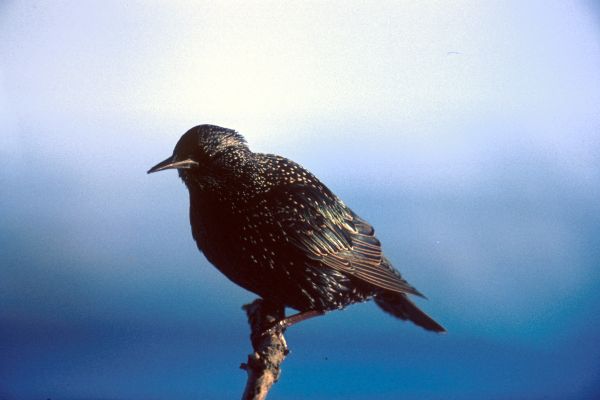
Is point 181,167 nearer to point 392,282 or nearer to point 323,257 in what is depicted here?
point 323,257

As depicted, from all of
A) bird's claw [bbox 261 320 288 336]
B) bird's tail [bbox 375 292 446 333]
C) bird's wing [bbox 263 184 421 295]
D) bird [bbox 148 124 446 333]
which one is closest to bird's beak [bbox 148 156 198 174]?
bird [bbox 148 124 446 333]

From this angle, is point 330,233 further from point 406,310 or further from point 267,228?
point 406,310

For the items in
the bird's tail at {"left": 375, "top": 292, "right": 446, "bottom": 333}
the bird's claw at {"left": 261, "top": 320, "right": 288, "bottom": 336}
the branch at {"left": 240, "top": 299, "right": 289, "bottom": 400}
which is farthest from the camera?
the bird's tail at {"left": 375, "top": 292, "right": 446, "bottom": 333}

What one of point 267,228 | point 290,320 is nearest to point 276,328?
point 290,320

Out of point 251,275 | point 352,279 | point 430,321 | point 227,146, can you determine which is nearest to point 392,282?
point 352,279

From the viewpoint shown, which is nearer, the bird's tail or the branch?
the branch

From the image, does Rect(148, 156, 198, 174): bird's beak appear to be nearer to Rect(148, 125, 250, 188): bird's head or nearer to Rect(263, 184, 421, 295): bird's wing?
Rect(148, 125, 250, 188): bird's head
